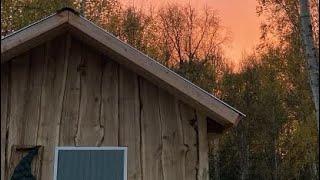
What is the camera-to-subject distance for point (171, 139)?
23.6 ft

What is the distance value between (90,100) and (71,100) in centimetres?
24

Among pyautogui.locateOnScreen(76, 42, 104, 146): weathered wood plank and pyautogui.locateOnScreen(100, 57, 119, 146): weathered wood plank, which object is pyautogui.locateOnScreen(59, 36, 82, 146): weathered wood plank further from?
pyautogui.locateOnScreen(100, 57, 119, 146): weathered wood plank

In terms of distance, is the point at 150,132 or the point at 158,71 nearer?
the point at 158,71

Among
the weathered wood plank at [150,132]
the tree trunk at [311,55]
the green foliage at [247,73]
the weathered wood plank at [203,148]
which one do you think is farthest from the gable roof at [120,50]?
the green foliage at [247,73]

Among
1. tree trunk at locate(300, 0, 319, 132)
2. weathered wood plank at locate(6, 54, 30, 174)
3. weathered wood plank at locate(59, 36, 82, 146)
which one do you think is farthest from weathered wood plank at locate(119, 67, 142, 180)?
tree trunk at locate(300, 0, 319, 132)

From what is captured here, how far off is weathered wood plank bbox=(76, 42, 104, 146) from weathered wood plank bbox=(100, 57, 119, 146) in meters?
0.05

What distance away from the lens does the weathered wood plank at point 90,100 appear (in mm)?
7121

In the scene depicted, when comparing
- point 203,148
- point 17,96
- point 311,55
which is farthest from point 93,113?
point 311,55

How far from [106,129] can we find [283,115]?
85.8 feet

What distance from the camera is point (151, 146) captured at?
713cm

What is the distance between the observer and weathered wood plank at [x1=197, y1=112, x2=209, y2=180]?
7.07 meters

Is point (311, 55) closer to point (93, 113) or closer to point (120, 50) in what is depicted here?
point (120, 50)

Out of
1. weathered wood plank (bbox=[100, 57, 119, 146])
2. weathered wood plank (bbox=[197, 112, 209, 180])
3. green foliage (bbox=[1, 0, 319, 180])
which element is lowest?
weathered wood plank (bbox=[197, 112, 209, 180])

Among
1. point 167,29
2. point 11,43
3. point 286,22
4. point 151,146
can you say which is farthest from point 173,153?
point 167,29
